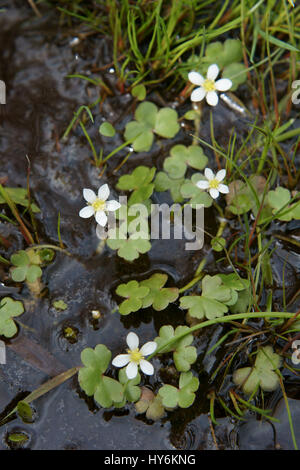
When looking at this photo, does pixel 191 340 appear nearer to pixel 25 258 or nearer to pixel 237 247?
pixel 237 247

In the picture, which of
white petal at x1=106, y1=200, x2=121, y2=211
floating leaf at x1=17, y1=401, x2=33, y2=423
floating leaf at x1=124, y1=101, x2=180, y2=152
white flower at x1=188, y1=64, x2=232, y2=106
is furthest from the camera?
floating leaf at x1=124, y1=101, x2=180, y2=152

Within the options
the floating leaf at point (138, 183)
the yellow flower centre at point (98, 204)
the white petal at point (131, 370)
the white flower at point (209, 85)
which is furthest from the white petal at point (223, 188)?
the white petal at point (131, 370)

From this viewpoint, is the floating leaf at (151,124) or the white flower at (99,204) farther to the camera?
the floating leaf at (151,124)

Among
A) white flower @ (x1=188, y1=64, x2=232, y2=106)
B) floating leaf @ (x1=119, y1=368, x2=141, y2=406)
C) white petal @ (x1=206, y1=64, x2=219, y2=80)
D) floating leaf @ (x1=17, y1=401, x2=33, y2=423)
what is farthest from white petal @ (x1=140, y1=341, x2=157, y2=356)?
white petal @ (x1=206, y1=64, x2=219, y2=80)

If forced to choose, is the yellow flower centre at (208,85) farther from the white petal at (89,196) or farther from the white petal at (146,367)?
the white petal at (146,367)

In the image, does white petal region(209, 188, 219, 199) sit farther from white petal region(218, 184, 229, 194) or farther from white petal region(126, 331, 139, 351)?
white petal region(126, 331, 139, 351)
